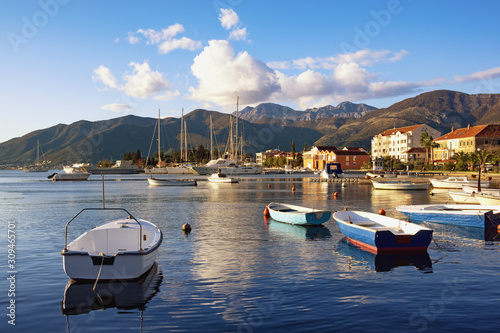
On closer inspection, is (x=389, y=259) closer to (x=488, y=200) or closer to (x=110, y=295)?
(x=110, y=295)

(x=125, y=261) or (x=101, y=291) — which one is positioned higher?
(x=125, y=261)

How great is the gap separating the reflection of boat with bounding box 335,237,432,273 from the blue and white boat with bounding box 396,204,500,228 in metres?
10.9

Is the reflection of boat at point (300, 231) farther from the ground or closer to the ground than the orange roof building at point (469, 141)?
closer to the ground

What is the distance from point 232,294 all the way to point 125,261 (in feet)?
14.9

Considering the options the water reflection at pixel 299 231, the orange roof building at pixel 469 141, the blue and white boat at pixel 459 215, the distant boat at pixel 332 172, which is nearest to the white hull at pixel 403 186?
the distant boat at pixel 332 172

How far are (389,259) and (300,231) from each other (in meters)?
10.8

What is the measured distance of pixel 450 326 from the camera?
1293cm

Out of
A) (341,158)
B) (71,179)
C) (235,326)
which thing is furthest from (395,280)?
(341,158)

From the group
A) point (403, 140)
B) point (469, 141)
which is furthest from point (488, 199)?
point (403, 140)

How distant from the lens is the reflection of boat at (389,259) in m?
20.4

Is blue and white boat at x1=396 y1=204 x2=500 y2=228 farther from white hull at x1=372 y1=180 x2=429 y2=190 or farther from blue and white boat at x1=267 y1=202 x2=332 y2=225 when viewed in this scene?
white hull at x1=372 y1=180 x2=429 y2=190

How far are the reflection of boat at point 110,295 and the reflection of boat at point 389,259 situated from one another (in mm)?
10797

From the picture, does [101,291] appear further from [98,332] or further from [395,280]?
[395,280]

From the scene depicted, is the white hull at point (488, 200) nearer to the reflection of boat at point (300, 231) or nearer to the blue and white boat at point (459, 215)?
the blue and white boat at point (459, 215)
